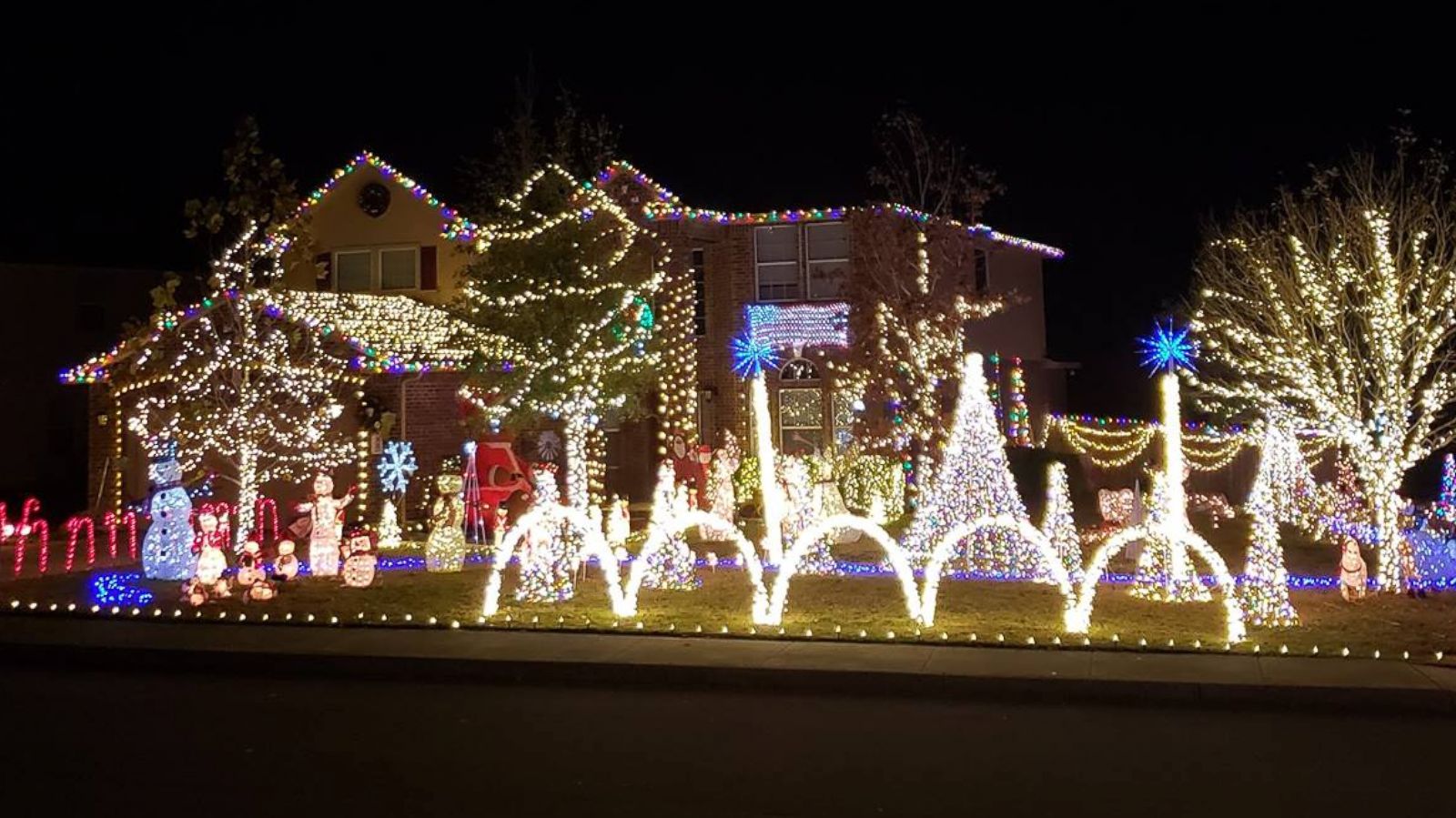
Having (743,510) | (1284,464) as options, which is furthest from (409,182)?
(1284,464)

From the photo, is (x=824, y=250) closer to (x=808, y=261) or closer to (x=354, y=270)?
(x=808, y=261)

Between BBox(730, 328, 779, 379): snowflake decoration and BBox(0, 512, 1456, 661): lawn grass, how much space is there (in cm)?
965

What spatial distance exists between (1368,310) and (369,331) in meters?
15.0

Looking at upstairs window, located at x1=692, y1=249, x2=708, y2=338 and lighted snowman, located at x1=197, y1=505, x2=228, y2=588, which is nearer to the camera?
lighted snowman, located at x1=197, y1=505, x2=228, y2=588

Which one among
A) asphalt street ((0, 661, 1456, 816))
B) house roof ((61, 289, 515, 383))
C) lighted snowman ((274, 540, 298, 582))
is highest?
house roof ((61, 289, 515, 383))

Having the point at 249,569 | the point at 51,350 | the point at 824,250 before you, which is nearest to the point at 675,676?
the point at 249,569

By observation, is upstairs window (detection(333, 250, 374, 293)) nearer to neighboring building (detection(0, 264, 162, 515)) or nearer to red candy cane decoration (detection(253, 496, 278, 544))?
red candy cane decoration (detection(253, 496, 278, 544))

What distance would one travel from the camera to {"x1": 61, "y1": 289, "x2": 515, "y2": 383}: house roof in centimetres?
1722

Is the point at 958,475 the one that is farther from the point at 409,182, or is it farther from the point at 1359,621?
the point at 409,182

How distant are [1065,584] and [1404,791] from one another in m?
4.49

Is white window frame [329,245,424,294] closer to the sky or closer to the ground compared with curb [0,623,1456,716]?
closer to the sky

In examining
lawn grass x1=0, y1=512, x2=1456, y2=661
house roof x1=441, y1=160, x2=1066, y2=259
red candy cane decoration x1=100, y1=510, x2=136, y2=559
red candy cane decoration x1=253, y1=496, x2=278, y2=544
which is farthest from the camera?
house roof x1=441, y1=160, x2=1066, y2=259

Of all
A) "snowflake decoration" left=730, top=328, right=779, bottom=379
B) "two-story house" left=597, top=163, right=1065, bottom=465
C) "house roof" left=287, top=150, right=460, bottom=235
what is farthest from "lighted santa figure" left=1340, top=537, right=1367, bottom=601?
"house roof" left=287, top=150, right=460, bottom=235

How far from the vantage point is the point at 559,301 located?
51.9ft
